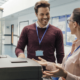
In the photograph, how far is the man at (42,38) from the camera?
1.43 meters

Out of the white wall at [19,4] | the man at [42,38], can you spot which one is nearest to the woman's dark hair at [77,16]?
the man at [42,38]

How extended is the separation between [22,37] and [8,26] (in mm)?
12461

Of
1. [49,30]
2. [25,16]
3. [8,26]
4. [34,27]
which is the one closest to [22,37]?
[34,27]

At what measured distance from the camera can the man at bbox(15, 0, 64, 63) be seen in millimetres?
1426

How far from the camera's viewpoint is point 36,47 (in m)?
1.47

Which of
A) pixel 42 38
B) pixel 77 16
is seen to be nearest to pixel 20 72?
pixel 77 16

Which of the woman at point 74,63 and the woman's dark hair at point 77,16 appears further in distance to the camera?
the woman's dark hair at point 77,16

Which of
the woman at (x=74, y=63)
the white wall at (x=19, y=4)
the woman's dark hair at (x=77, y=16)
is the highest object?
the white wall at (x=19, y=4)

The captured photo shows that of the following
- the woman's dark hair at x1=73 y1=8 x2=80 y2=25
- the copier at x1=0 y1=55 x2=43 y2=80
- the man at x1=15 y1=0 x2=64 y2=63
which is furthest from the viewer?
the man at x1=15 y1=0 x2=64 y2=63

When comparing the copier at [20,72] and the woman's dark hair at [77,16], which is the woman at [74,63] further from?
the copier at [20,72]

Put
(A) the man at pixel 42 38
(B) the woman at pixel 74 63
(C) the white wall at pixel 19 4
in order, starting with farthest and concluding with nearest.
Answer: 1. (C) the white wall at pixel 19 4
2. (A) the man at pixel 42 38
3. (B) the woman at pixel 74 63

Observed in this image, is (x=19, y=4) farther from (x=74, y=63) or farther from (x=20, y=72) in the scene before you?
(x=20, y=72)

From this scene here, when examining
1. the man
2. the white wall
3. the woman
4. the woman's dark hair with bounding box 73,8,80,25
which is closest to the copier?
the woman

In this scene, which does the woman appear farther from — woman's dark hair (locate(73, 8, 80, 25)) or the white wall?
the white wall
